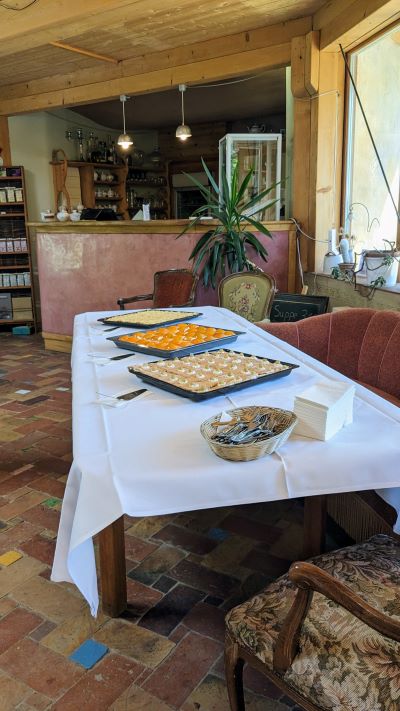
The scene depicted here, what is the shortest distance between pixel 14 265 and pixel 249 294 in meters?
4.28

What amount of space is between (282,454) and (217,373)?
0.54 m

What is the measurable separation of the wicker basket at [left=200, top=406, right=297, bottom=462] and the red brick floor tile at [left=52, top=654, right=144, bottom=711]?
2.54ft

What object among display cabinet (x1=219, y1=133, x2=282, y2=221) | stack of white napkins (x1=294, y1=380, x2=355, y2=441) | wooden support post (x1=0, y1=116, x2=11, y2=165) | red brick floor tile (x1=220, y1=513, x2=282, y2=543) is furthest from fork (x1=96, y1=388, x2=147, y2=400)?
wooden support post (x1=0, y1=116, x2=11, y2=165)

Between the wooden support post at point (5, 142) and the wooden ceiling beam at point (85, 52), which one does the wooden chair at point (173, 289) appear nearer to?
the wooden ceiling beam at point (85, 52)

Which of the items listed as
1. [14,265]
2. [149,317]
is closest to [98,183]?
[14,265]

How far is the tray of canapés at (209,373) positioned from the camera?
1.59m

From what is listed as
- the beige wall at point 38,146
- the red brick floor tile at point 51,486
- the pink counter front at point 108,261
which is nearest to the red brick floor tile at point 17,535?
the red brick floor tile at point 51,486

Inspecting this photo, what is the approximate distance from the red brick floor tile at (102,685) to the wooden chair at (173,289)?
2841mm

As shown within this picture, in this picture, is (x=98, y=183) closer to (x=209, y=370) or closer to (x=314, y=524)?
(x=209, y=370)

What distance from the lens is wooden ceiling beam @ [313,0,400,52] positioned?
3.22 m

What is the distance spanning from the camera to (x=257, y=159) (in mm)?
5684

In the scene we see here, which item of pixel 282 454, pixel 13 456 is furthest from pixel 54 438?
pixel 282 454

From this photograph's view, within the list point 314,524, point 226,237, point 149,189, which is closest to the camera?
point 314,524

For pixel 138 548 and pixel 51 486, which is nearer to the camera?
pixel 138 548
